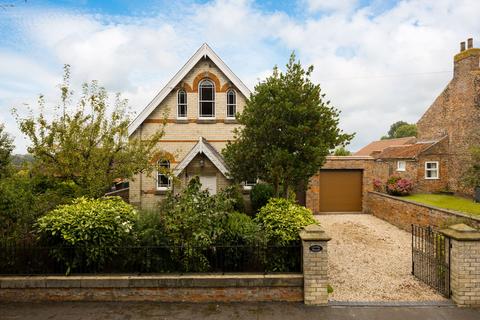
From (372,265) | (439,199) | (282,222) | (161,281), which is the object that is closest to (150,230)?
(161,281)

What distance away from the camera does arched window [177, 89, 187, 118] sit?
637 inches

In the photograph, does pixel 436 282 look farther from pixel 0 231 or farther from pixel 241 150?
pixel 0 231

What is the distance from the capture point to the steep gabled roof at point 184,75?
15625 millimetres

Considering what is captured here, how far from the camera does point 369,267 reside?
8.95 metres

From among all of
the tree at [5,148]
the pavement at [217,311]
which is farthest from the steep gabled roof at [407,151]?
the tree at [5,148]

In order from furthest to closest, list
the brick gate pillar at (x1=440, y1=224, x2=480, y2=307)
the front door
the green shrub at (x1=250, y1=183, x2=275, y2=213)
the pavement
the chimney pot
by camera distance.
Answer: the chimney pot < the front door < the green shrub at (x1=250, y1=183, x2=275, y2=213) < the brick gate pillar at (x1=440, y1=224, x2=480, y2=307) < the pavement

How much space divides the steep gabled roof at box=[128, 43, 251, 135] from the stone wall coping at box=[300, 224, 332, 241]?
10.1m

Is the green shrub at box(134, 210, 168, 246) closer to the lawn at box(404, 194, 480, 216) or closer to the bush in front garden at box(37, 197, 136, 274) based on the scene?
the bush in front garden at box(37, 197, 136, 274)

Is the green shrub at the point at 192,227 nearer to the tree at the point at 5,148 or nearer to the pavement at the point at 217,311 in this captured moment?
the pavement at the point at 217,311

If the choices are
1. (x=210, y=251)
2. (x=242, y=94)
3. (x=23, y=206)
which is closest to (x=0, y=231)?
(x=23, y=206)

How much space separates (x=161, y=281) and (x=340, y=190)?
13783 millimetres

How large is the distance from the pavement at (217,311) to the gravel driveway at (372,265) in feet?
1.77

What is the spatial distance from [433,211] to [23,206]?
511 inches

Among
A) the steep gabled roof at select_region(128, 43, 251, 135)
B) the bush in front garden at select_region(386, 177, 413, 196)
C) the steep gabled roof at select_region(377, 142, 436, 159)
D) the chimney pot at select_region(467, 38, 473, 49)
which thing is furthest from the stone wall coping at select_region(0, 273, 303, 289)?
the chimney pot at select_region(467, 38, 473, 49)
